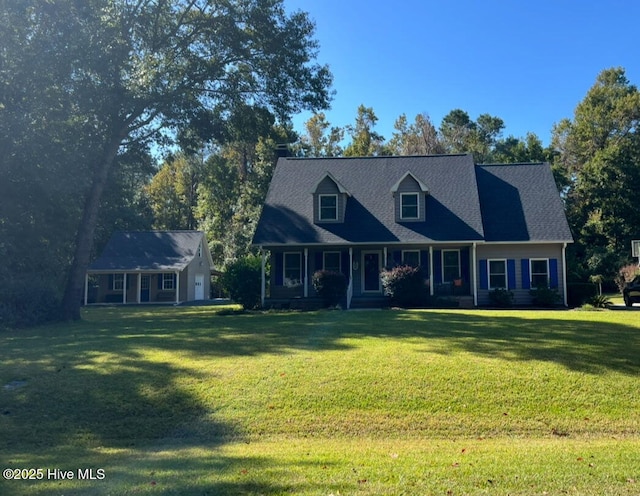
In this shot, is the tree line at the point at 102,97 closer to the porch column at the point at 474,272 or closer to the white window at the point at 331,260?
the white window at the point at 331,260

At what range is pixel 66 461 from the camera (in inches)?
248

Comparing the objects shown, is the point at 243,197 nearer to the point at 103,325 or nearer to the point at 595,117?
the point at 103,325

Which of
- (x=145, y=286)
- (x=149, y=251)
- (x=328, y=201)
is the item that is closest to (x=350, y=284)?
(x=328, y=201)

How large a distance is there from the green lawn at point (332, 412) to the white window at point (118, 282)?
2424 cm

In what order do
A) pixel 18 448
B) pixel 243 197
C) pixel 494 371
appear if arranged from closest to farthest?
pixel 18 448, pixel 494 371, pixel 243 197

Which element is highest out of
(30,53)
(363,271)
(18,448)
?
(30,53)

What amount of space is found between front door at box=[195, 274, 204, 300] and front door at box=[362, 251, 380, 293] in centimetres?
1866

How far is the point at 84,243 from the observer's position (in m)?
21.1

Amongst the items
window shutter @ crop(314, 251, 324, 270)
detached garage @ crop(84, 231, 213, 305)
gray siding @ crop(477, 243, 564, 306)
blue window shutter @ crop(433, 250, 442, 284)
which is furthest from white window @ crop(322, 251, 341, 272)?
detached garage @ crop(84, 231, 213, 305)

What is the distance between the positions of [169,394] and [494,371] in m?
5.63

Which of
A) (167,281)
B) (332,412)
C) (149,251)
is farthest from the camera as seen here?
(149,251)

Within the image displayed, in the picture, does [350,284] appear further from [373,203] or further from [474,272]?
[474,272]

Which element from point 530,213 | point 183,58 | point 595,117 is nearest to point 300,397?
point 183,58

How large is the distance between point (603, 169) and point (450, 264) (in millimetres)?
24529
